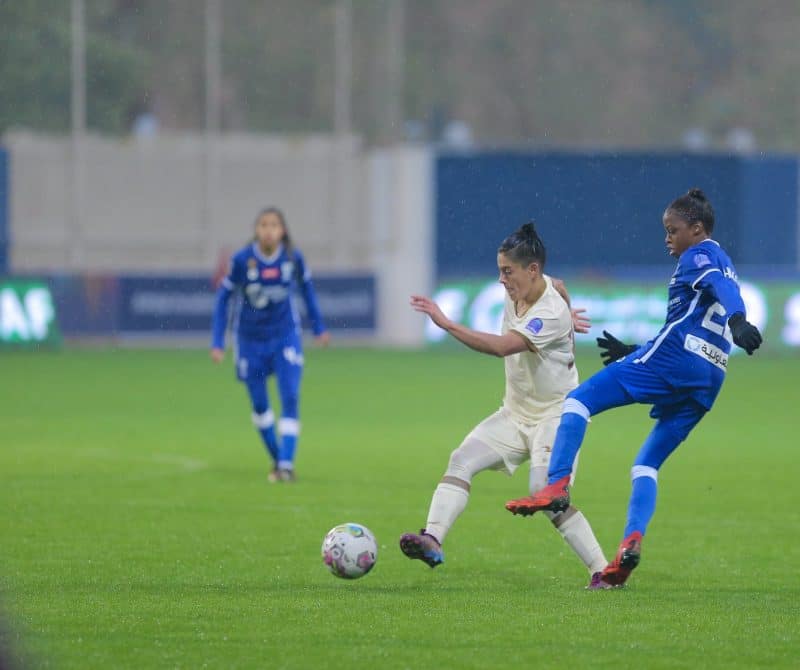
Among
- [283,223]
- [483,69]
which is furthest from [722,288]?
[483,69]

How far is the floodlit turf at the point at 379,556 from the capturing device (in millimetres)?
7352

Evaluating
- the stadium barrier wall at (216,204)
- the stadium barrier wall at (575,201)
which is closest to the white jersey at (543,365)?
the stadium barrier wall at (216,204)

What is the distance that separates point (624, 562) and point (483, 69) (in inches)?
1926

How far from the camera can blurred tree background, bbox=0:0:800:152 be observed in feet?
141

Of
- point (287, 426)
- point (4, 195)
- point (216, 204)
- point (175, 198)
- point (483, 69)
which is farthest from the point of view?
point (483, 69)

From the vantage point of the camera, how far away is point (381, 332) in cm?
3609

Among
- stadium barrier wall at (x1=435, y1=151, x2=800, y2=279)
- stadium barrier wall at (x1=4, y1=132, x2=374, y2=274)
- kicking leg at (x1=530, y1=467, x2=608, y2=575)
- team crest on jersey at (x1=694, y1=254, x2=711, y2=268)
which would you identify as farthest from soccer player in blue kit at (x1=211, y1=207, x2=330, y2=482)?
stadium barrier wall at (x1=4, y1=132, x2=374, y2=274)

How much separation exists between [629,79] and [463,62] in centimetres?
559

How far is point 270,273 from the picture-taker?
1404cm

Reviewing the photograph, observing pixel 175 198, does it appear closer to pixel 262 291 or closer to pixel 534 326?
pixel 262 291

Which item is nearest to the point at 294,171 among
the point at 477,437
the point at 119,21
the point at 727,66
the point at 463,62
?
the point at 119,21

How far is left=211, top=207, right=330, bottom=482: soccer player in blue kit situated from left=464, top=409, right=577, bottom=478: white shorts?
4901 millimetres

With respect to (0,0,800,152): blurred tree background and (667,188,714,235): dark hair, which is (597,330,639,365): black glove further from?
(0,0,800,152): blurred tree background

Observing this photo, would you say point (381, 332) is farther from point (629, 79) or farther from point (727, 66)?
point (727, 66)
